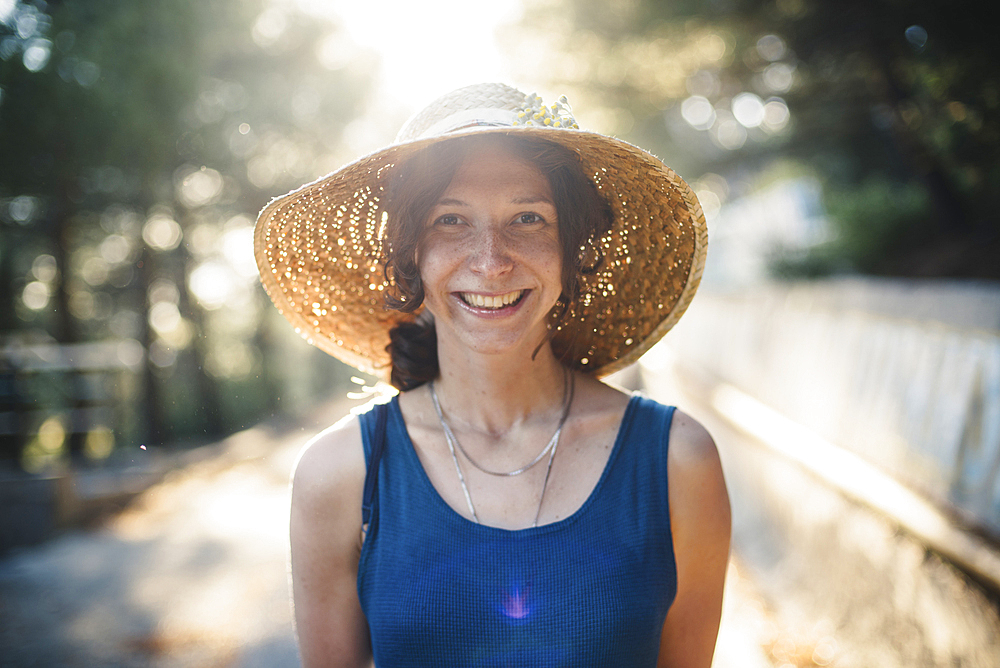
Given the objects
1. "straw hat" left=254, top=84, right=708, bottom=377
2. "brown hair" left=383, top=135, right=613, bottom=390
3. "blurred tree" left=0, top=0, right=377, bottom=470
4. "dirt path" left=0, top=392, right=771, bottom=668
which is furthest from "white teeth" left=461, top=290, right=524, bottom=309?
"blurred tree" left=0, top=0, right=377, bottom=470

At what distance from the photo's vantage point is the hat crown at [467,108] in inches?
68.5

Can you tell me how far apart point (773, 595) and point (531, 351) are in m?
3.21

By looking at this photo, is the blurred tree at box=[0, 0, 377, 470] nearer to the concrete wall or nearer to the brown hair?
the brown hair

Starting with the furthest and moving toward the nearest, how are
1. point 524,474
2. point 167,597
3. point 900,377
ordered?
point 167,597 → point 900,377 → point 524,474

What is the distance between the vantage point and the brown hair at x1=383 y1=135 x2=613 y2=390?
1.84m

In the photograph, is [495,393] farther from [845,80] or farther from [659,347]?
[659,347]

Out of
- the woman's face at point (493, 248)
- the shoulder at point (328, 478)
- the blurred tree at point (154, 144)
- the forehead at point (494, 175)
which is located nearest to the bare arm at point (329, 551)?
the shoulder at point (328, 478)

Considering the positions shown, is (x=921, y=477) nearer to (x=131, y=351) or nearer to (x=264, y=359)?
(x=131, y=351)

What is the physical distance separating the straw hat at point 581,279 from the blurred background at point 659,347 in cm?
32

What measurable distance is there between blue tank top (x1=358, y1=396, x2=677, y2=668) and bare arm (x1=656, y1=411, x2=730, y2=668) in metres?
0.04

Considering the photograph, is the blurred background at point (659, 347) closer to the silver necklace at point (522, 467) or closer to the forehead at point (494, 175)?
the forehead at point (494, 175)

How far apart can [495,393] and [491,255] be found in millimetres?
479

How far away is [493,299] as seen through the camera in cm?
183

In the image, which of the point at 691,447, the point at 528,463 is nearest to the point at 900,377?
the point at 691,447
